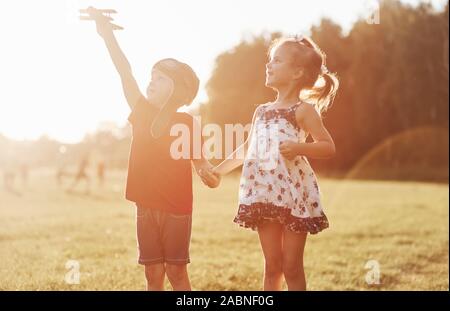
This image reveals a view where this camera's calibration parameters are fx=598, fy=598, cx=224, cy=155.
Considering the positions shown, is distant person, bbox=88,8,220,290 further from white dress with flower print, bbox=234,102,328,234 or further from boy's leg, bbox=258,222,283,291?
boy's leg, bbox=258,222,283,291

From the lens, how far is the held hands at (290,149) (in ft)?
11.6

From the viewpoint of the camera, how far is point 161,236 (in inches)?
153

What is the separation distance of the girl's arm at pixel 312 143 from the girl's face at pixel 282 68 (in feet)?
0.75

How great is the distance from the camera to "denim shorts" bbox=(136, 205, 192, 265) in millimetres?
3826

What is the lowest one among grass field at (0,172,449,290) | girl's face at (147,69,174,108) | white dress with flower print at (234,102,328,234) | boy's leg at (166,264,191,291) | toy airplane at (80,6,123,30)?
grass field at (0,172,449,290)

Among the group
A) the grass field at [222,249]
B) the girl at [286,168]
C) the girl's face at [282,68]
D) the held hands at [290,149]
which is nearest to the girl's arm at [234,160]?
the girl at [286,168]

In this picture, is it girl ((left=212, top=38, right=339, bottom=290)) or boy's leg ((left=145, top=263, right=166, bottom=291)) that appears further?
boy's leg ((left=145, top=263, right=166, bottom=291))

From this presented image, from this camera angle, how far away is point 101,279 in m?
6.35

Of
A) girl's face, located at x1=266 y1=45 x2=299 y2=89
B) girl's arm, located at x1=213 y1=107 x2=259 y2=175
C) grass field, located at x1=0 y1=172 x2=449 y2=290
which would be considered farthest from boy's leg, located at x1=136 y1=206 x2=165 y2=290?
grass field, located at x1=0 y1=172 x2=449 y2=290

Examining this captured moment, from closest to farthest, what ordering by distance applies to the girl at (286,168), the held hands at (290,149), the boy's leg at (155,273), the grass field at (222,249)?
the held hands at (290,149) → the girl at (286,168) → the boy's leg at (155,273) → the grass field at (222,249)

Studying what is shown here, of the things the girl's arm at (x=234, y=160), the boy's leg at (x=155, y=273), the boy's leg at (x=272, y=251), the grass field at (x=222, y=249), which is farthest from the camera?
the grass field at (x=222, y=249)

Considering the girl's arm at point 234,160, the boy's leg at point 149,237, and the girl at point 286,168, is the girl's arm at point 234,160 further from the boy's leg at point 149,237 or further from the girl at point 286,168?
the boy's leg at point 149,237
